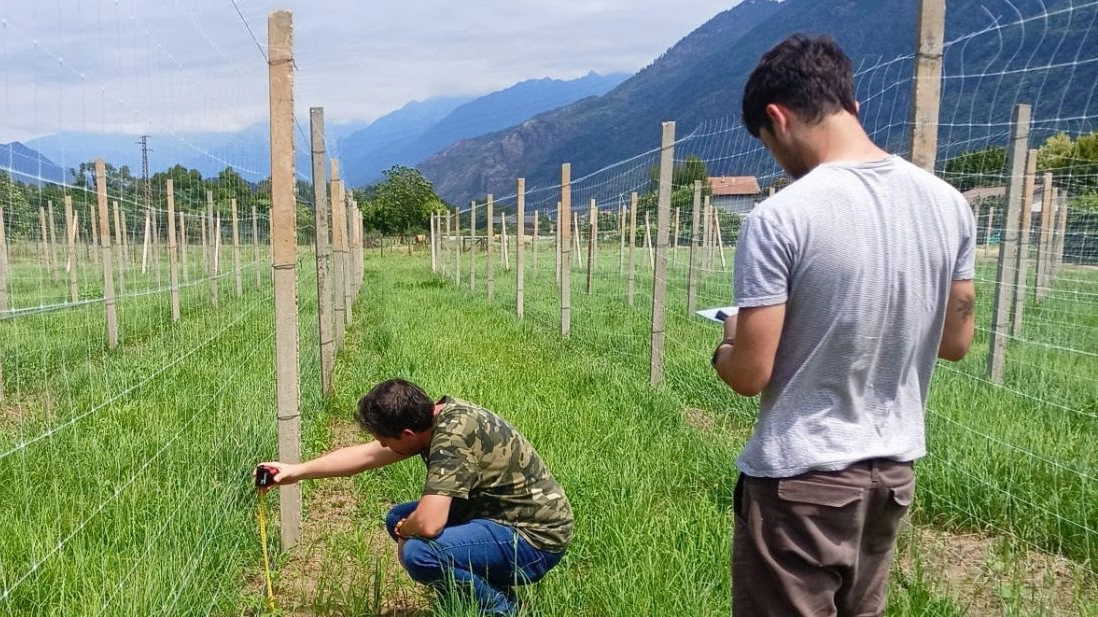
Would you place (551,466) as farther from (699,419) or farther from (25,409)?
(25,409)

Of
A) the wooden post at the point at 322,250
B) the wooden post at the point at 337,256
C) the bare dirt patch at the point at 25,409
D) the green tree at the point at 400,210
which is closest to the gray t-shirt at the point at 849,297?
the bare dirt patch at the point at 25,409

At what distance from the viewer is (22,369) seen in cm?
579

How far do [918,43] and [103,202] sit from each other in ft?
25.9

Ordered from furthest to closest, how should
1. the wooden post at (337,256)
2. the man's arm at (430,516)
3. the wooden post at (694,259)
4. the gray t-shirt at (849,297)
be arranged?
the wooden post at (694,259)
the wooden post at (337,256)
the man's arm at (430,516)
the gray t-shirt at (849,297)

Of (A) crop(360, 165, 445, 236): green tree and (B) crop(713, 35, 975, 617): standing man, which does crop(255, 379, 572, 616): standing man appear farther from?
(A) crop(360, 165, 445, 236): green tree

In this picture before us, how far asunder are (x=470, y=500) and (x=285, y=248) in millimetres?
1342

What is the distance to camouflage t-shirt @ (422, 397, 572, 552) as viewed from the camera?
2721mm

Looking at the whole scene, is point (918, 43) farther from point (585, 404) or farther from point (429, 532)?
point (585, 404)

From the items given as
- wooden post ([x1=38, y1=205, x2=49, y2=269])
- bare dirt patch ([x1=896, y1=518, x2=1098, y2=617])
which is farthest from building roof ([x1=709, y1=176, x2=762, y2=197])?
wooden post ([x1=38, y1=205, x2=49, y2=269])

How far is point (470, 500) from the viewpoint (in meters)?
2.98

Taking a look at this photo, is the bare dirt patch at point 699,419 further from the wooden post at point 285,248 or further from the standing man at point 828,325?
the standing man at point 828,325

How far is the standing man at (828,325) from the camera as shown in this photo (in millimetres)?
1531

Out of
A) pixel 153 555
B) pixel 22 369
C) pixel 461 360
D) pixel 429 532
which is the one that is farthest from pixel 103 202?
pixel 429 532

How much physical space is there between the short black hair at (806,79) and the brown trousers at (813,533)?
28.1 inches
